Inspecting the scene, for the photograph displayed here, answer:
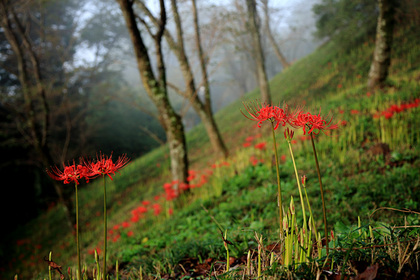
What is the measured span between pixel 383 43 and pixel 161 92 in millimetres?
5817

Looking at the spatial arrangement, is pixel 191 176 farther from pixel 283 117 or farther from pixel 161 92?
pixel 283 117

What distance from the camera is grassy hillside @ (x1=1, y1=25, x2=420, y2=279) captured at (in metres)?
2.04

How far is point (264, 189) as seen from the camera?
13.1 feet

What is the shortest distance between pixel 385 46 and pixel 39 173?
46.6 ft

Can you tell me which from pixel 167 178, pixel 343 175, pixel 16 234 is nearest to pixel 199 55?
pixel 167 178

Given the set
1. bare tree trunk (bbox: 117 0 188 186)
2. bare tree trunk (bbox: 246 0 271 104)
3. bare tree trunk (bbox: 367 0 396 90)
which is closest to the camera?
bare tree trunk (bbox: 117 0 188 186)

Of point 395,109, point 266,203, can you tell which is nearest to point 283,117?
point 266,203

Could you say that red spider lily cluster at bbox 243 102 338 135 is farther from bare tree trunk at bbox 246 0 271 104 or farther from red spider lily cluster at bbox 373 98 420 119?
bare tree trunk at bbox 246 0 271 104

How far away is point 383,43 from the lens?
659 cm

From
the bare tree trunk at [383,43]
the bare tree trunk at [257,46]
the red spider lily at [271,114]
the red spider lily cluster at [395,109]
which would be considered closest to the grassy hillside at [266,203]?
the red spider lily cluster at [395,109]

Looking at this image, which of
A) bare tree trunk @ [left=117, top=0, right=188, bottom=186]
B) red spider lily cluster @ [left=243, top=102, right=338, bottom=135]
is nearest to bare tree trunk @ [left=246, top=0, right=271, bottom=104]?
bare tree trunk @ [left=117, top=0, right=188, bottom=186]

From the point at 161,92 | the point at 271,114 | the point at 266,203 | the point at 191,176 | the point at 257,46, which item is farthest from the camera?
the point at 257,46

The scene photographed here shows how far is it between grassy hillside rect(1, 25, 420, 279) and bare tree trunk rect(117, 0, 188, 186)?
0.44 meters

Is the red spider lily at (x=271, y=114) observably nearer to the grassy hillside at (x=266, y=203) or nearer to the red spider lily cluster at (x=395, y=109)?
the grassy hillside at (x=266, y=203)
